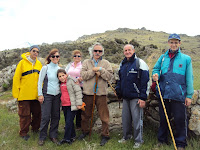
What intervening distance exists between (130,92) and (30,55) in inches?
123

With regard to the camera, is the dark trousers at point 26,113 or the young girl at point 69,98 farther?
the dark trousers at point 26,113

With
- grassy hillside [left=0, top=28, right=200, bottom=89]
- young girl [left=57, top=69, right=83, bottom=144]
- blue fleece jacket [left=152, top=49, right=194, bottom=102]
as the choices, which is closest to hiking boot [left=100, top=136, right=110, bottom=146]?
young girl [left=57, top=69, right=83, bottom=144]

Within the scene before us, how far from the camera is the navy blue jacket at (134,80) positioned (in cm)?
398

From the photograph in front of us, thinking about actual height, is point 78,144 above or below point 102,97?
below

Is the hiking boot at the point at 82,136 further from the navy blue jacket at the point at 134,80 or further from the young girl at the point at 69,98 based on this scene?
the navy blue jacket at the point at 134,80

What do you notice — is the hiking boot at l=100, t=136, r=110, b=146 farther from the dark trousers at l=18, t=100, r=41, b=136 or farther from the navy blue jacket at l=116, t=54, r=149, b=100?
the dark trousers at l=18, t=100, r=41, b=136

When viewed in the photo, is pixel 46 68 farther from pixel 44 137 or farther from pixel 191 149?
pixel 191 149

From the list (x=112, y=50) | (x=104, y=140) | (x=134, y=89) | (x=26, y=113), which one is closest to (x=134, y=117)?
(x=134, y=89)

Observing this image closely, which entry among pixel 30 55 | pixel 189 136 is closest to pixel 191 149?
pixel 189 136

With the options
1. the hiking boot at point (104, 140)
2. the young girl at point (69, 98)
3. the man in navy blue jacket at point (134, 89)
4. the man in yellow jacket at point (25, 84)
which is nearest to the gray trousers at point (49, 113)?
the young girl at point (69, 98)

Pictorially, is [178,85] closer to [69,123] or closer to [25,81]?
[69,123]

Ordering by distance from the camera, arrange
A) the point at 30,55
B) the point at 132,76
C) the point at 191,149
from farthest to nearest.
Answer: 1. the point at 30,55
2. the point at 132,76
3. the point at 191,149

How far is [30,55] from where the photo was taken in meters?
4.90

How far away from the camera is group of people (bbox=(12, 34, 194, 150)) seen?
3722 mm
